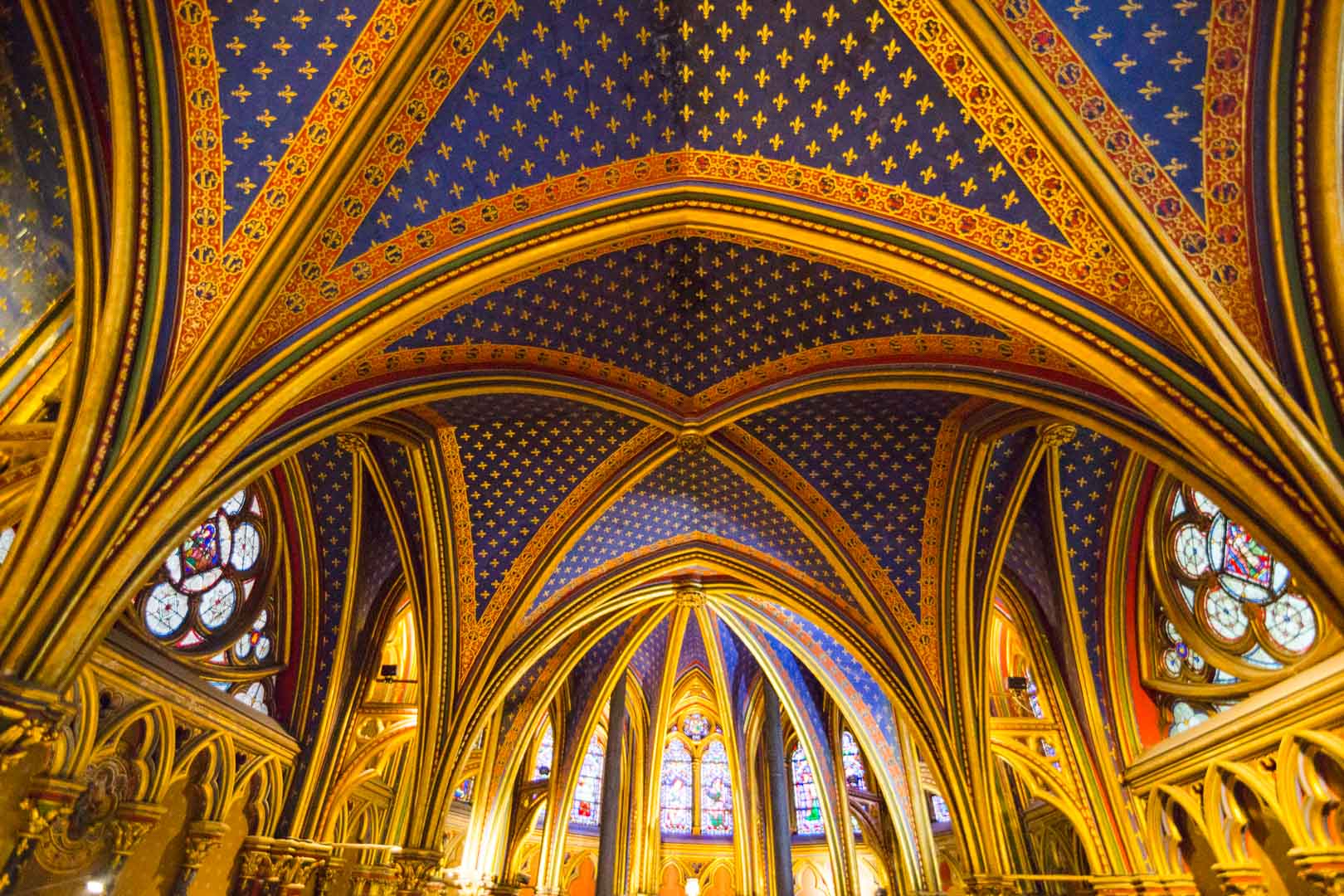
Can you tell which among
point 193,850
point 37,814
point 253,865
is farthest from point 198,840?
point 37,814

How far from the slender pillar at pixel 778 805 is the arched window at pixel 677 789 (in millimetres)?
5688

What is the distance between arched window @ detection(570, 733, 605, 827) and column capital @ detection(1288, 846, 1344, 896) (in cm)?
1690

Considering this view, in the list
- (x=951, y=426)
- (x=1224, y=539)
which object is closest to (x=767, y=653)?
(x=951, y=426)

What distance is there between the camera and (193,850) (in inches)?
370

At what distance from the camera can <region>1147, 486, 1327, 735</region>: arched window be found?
8.02 metres

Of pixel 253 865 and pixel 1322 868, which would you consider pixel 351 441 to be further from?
pixel 1322 868

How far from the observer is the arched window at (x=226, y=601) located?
29.2ft

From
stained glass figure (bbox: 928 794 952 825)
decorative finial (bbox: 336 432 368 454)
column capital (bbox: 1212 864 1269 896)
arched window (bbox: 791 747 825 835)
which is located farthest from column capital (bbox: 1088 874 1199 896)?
arched window (bbox: 791 747 825 835)

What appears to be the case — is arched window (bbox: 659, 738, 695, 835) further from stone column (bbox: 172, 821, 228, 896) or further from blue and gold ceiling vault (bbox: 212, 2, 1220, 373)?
blue and gold ceiling vault (bbox: 212, 2, 1220, 373)

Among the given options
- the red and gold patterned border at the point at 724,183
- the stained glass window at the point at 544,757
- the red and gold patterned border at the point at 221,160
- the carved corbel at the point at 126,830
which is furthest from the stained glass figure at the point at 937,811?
the red and gold patterned border at the point at 221,160

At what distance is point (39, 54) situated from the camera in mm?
5715

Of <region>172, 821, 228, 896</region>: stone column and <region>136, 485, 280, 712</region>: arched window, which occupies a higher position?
<region>136, 485, 280, 712</region>: arched window

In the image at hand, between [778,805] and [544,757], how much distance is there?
7.62 m

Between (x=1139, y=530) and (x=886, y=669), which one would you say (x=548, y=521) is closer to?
(x=886, y=669)
